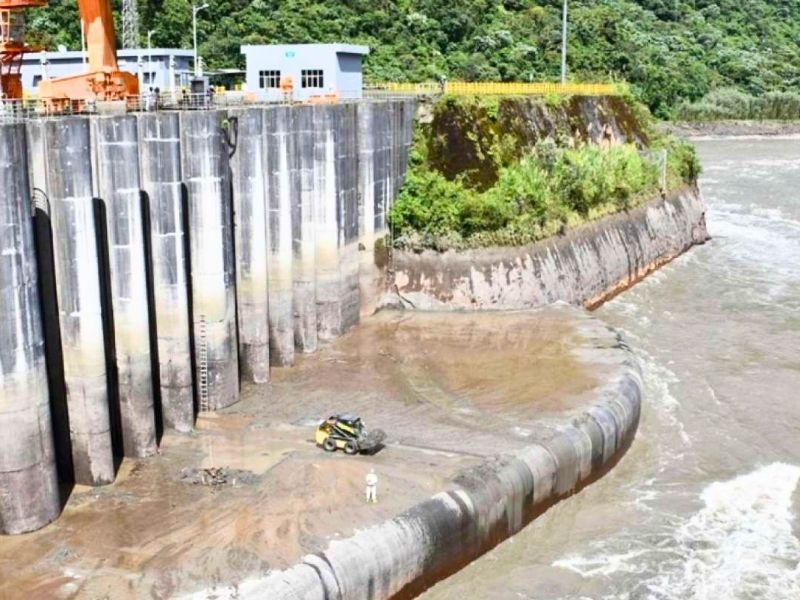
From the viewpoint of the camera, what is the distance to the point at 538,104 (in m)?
50.8

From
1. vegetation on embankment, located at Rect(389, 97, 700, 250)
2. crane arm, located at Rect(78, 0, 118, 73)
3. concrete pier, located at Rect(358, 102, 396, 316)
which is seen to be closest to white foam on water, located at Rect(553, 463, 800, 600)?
concrete pier, located at Rect(358, 102, 396, 316)

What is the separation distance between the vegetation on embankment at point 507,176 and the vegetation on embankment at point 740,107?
88.4m

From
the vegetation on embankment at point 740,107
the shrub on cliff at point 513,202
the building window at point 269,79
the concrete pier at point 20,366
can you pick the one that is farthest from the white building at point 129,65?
the vegetation on embankment at point 740,107

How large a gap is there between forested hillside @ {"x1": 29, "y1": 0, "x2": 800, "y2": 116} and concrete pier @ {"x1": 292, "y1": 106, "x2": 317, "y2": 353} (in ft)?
206

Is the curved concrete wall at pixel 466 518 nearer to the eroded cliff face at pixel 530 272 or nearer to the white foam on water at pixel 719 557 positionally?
the white foam on water at pixel 719 557

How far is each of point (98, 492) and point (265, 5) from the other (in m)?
89.0

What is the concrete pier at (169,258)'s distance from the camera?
87.7 ft

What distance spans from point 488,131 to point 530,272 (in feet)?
24.9

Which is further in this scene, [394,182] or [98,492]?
[394,182]

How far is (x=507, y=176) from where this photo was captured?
143 ft

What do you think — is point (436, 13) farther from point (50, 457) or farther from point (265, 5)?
point (50, 457)

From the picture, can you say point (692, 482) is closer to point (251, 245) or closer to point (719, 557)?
point (719, 557)

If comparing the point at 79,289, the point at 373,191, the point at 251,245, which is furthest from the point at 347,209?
the point at 79,289

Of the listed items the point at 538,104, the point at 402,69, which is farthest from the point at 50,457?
the point at 402,69
